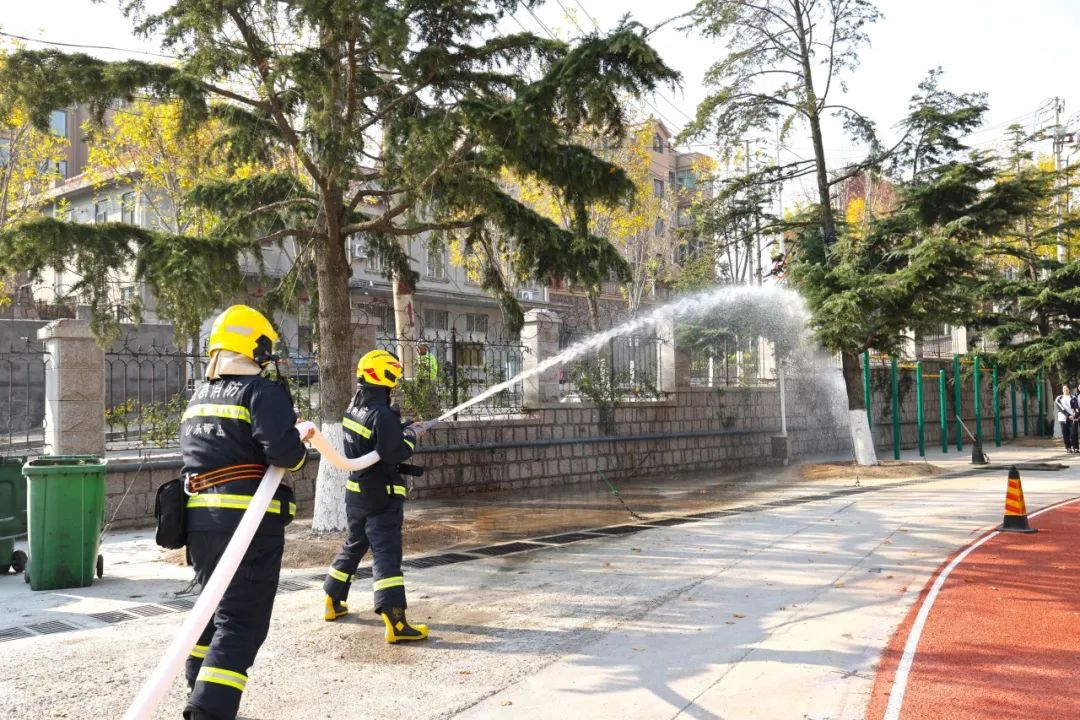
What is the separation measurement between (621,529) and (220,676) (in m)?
7.08

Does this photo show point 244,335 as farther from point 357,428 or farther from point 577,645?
point 577,645

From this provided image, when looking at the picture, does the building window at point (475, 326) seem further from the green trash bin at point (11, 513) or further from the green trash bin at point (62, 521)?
the green trash bin at point (62, 521)

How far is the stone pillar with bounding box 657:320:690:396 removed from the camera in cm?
1750

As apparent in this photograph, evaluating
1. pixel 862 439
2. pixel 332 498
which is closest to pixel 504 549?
pixel 332 498

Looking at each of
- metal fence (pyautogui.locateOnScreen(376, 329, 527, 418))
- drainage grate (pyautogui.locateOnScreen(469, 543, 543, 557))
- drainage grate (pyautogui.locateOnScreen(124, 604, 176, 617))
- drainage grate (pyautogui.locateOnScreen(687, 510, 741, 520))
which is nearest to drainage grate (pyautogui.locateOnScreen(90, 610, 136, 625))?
drainage grate (pyautogui.locateOnScreen(124, 604, 176, 617))

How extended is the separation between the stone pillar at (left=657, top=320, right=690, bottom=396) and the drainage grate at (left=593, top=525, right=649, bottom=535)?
7290mm

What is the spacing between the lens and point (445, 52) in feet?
28.7

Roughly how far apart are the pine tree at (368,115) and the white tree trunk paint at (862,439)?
10.9 meters

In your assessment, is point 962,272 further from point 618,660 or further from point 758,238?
point 618,660

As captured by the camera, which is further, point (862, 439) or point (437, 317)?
point (437, 317)

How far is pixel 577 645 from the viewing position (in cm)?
548

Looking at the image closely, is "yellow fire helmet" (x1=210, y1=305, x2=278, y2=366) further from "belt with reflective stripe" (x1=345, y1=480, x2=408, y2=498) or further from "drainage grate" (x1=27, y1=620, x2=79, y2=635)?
"drainage grate" (x1=27, y1=620, x2=79, y2=635)

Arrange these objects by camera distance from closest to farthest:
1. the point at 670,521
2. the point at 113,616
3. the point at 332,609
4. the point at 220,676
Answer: the point at 220,676, the point at 332,609, the point at 113,616, the point at 670,521

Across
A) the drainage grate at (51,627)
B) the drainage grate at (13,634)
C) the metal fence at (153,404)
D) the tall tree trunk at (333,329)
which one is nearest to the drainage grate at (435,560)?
the tall tree trunk at (333,329)
